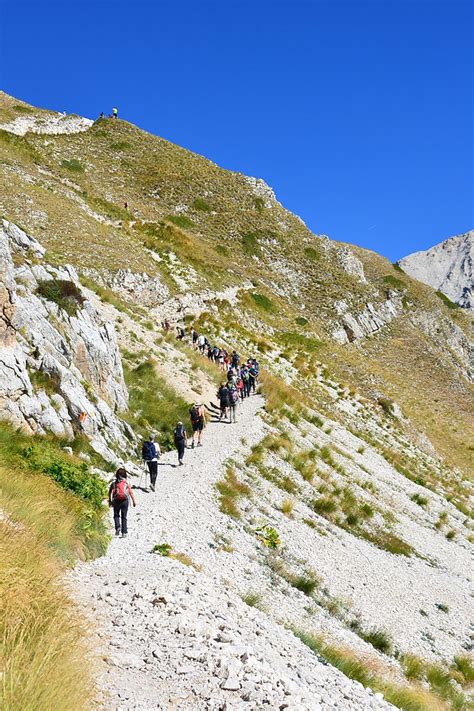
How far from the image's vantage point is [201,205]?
2936 inches

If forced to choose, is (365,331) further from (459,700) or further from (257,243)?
(459,700)

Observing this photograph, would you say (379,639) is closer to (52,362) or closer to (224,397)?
(52,362)

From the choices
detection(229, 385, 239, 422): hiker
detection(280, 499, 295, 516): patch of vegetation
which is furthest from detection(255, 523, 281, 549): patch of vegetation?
detection(229, 385, 239, 422): hiker

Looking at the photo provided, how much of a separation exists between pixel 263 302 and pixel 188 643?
51095 millimetres

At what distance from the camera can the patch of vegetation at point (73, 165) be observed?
67.5 meters

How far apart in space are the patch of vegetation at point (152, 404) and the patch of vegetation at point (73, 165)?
4997 centimetres

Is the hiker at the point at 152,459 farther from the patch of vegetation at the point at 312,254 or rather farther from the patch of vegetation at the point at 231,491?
the patch of vegetation at the point at 312,254

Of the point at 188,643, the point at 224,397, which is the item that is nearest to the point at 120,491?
the point at 188,643

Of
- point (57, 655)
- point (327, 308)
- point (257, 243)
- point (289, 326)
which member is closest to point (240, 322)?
point (289, 326)

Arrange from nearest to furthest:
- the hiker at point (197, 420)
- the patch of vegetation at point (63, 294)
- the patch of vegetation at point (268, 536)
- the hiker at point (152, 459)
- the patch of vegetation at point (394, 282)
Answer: the patch of vegetation at point (268, 536) < the hiker at point (152, 459) < the patch of vegetation at point (63, 294) < the hiker at point (197, 420) < the patch of vegetation at point (394, 282)

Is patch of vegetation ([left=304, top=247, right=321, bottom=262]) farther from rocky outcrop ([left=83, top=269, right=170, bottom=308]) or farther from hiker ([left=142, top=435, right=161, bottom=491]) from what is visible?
hiker ([left=142, top=435, right=161, bottom=491])

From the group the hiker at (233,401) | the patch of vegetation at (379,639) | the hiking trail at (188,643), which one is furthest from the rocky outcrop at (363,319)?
the hiking trail at (188,643)

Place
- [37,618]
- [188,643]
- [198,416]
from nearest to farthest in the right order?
[37,618] → [188,643] → [198,416]

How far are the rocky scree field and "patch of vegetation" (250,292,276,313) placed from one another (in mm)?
288
